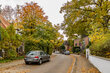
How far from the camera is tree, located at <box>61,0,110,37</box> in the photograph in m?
15.7

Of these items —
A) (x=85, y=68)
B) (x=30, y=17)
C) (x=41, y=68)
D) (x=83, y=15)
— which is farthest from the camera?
(x=30, y=17)

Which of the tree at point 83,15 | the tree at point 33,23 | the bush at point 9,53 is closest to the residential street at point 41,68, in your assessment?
the bush at point 9,53

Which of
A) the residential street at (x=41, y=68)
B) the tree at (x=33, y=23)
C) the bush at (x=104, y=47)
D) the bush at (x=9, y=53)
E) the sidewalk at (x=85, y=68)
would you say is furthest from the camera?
the tree at (x=33, y=23)

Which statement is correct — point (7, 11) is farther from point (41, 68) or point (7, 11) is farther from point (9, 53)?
point (41, 68)

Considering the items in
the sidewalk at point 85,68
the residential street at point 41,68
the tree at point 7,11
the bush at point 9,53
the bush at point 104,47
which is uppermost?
the tree at point 7,11

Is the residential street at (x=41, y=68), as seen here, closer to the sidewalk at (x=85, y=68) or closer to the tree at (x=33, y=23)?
the sidewalk at (x=85, y=68)

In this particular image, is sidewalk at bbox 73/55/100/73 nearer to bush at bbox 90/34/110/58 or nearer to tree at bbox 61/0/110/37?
bush at bbox 90/34/110/58

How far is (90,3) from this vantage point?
1680 centimetres

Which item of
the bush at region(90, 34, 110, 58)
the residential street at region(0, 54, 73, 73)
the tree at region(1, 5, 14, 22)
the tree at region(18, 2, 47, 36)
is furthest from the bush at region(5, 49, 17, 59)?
the tree at region(1, 5, 14, 22)

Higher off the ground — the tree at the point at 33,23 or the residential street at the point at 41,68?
the tree at the point at 33,23

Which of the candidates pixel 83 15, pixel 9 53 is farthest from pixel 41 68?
pixel 83 15

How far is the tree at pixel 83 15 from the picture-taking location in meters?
15.7

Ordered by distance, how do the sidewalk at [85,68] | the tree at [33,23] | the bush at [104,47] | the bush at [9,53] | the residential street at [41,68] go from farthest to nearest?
1. the tree at [33,23]
2. the bush at [9,53]
3. the sidewalk at [85,68]
4. the residential street at [41,68]
5. the bush at [104,47]

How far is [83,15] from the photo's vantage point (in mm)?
17953
